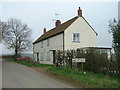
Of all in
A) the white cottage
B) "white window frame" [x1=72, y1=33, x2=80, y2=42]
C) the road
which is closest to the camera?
the road

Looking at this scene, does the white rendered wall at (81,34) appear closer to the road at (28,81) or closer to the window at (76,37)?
the window at (76,37)

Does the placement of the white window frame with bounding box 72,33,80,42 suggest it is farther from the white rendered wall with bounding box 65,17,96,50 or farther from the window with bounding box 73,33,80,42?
the white rendered wall with bounding box 65,17,96,50

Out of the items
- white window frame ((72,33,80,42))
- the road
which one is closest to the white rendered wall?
white window frame ((72,33,80,42))

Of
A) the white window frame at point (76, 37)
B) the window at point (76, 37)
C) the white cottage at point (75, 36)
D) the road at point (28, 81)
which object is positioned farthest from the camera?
the window at point (76, 37)

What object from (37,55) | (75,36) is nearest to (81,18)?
(75,36)

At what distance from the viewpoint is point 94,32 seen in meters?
31.4

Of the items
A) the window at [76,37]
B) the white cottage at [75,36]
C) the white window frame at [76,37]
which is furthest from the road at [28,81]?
the window at [76,37]

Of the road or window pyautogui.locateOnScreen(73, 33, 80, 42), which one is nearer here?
the road

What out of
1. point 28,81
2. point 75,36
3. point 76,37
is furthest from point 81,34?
point 28,81

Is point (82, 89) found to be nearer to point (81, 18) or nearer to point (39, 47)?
point (81, 18)

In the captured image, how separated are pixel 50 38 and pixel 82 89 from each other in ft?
81.0

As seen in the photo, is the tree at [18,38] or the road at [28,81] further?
the tree at [18,38]

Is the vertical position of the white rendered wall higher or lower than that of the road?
higher

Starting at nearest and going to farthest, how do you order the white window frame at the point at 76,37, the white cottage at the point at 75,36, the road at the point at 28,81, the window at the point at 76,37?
1. the road at the point at 28,81
2. the white cottage at the point at 75,36
3. the white window frame at the point at 76,37
4. the window at the point at 76,37
